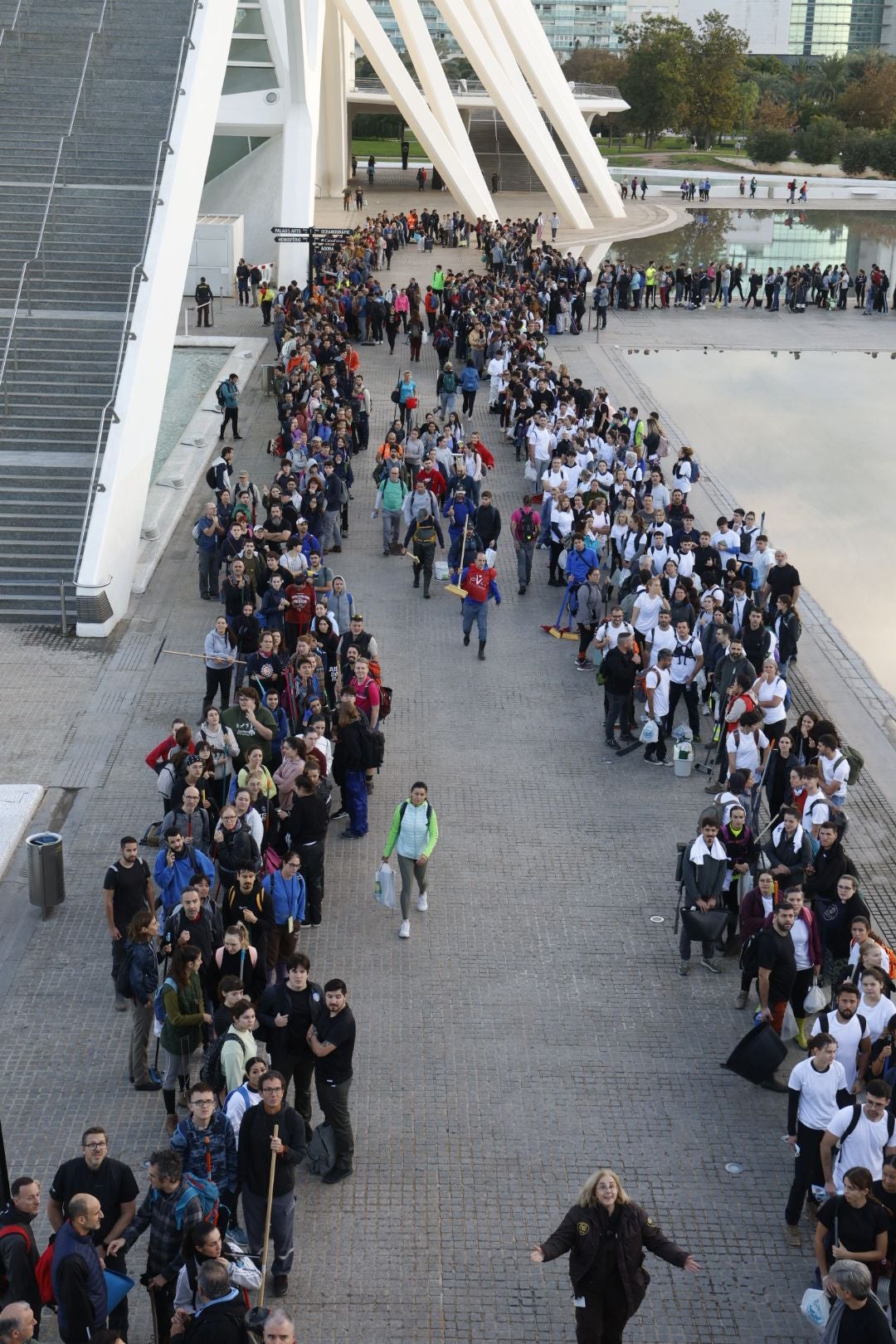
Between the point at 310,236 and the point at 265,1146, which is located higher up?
the point at 310,236

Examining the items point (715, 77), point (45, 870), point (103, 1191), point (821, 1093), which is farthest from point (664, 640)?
point (715, 77)

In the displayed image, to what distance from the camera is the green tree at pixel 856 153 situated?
8006 cm

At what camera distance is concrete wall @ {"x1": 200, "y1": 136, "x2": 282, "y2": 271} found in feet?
134

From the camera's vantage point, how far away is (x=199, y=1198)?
7.79 m

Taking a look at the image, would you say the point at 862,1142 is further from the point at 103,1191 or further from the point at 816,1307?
the point at 103,1191

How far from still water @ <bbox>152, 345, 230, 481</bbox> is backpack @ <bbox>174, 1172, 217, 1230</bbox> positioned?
17.3m

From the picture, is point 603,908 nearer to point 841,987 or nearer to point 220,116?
point 841,987

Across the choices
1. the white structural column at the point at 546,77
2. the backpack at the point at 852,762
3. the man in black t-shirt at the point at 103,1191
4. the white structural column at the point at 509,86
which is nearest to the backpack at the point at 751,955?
the backpack at the point at 852,762

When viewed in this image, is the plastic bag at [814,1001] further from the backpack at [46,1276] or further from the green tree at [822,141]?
the green tree at [822,141]

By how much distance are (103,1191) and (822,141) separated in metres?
84.6

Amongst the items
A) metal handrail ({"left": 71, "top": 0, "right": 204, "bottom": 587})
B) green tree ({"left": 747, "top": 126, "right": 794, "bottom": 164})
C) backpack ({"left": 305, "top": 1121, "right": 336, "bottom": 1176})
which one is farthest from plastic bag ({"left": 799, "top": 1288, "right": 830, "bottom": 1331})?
green tree ({"left": 747, "top": 126, "right": 794, "bottom": 164})

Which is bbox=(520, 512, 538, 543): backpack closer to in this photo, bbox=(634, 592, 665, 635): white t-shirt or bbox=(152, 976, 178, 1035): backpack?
bbox=(634, 592, 665, 635): white t-shirt

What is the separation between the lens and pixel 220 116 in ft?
131

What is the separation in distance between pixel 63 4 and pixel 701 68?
225 feet
